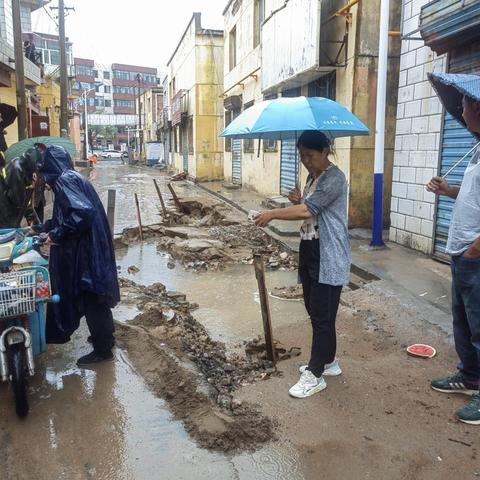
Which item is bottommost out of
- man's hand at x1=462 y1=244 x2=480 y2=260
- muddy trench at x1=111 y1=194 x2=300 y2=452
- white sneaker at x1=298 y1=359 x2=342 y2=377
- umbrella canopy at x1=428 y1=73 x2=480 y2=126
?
muddy trench at x1=111 y1=194 x2=300 y2=452

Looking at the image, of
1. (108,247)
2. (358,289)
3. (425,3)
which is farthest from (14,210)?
(425,3)

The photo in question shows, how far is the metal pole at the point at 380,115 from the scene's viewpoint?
6965mm

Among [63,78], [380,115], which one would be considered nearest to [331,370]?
[380,115]

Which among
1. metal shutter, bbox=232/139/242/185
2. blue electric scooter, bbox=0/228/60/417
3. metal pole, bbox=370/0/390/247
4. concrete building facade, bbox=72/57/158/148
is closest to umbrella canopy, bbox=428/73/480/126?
blue electric scooter, bbox=0/228/60/417

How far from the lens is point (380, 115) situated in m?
7.16

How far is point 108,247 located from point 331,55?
7.27 m

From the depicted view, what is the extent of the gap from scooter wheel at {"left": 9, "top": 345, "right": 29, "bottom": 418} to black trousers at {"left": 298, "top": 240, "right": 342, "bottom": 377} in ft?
6.43

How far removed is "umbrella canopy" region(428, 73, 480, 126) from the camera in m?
2.84

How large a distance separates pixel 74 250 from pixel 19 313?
714mm

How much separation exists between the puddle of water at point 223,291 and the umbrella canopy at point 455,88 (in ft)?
9.34

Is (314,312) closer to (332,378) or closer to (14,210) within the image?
(332,378)

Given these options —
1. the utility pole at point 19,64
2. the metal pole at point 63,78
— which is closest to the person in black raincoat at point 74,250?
the utility pole at point 19,64

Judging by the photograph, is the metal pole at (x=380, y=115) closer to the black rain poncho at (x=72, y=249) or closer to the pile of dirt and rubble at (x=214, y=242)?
the pile of dirt and rubble at (x=214, y=242)

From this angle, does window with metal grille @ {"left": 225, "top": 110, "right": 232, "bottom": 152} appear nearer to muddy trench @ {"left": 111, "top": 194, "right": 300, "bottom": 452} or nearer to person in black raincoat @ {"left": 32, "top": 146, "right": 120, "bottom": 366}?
muddy trench @ {"left": 111, "top": 194, "right": 300, "bottom": 452}
